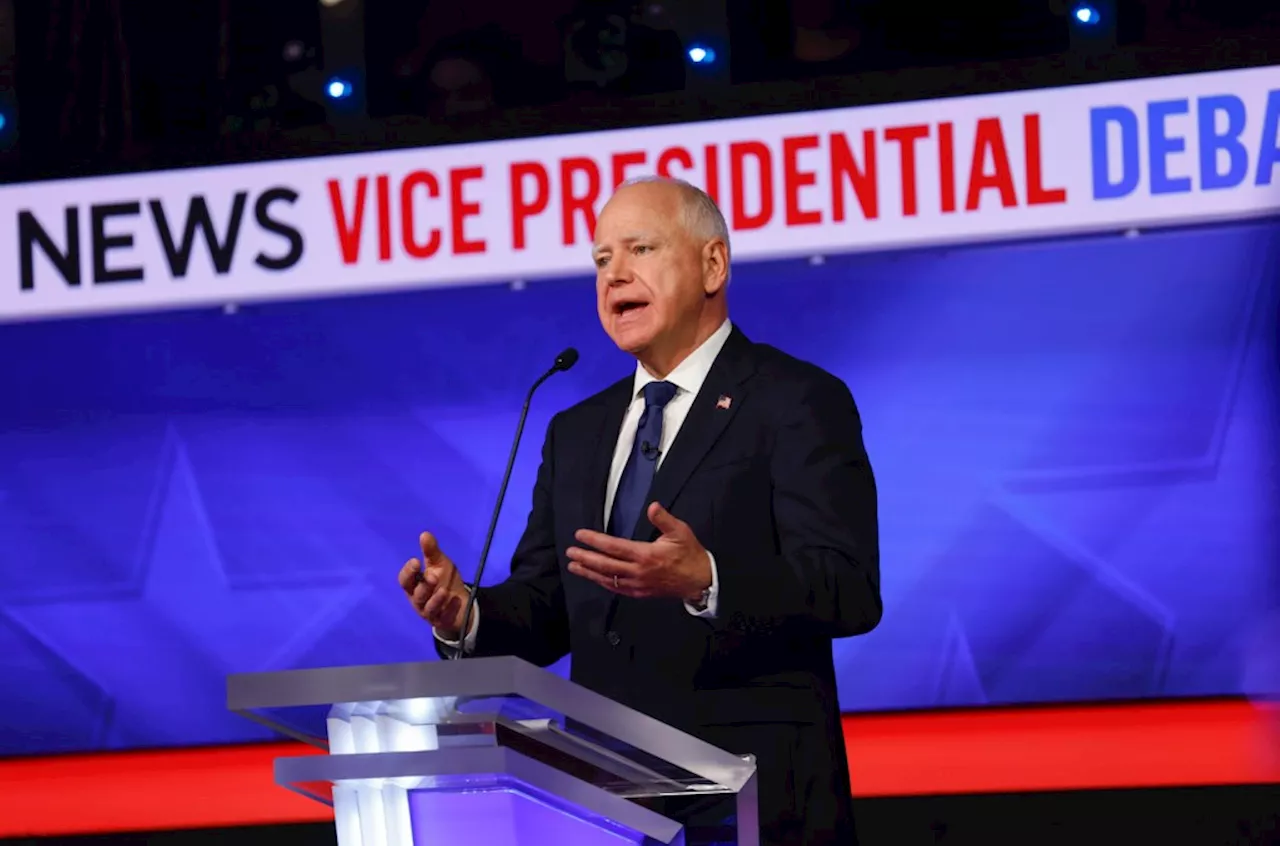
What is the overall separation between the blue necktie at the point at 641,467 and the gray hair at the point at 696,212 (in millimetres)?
219

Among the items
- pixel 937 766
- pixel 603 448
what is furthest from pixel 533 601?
pixel 937 766

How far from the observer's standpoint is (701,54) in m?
4.12

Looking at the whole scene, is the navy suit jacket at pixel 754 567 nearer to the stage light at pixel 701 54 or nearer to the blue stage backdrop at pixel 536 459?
the blue stage backdrop at pixel 536 459

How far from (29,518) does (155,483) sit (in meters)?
0.32

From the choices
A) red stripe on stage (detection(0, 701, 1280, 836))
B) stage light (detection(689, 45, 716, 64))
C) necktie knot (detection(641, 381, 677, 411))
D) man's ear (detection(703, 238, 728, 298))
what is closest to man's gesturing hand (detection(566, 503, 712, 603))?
necktie knot (detection(641, 381, 677, 411))

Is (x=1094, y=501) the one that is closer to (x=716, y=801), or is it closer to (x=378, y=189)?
(x=378, y=189)

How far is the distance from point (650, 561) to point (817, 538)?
1.35ft

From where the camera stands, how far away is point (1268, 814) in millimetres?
3441

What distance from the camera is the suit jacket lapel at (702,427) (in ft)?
7.22

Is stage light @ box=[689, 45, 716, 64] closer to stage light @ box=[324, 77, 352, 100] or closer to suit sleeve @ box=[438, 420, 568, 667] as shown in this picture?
stage light @ box=[324, 77, 352, 100]

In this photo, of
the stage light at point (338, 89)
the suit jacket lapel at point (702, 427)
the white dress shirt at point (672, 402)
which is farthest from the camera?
the stage light at point (338, 89)

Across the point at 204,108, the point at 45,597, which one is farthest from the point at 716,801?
the point at 204,108

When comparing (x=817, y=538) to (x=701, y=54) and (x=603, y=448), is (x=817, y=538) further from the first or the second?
(x=701, y=54)

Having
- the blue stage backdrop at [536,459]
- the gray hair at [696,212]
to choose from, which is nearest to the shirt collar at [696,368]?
the gray hair at [696,212]
